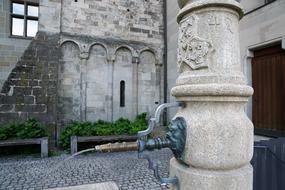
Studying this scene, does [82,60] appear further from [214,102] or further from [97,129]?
[214,102]

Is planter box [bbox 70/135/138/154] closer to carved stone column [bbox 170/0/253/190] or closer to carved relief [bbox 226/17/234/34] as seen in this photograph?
carved stone column [bbox 170/0/253/190]

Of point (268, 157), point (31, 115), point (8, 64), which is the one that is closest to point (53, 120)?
point (31, 115)

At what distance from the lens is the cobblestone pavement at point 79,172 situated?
13.0 feet

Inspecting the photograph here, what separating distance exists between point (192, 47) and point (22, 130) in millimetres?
6261

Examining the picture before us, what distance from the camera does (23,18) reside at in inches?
385

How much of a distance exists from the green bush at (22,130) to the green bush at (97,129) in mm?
604

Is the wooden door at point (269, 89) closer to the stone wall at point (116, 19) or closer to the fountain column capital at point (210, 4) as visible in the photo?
the stone wall at point (116, 19)

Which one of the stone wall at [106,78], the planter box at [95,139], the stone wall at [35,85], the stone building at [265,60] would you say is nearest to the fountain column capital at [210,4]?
the stone building at [265,60]

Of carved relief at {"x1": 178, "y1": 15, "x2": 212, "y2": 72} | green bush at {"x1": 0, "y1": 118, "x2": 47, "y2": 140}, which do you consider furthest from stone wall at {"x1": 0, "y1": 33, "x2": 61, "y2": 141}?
carved relief at {"x1": 178, "y1": 15, "x2": 212, "y2": 72}

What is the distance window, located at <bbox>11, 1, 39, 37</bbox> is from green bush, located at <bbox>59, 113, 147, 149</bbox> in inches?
197

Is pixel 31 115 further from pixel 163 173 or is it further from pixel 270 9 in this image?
pixel 270 9

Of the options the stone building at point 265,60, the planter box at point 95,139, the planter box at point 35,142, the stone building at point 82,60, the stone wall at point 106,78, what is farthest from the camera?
the stone wall at point 106,78

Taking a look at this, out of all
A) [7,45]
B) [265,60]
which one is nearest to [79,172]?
[265,60]

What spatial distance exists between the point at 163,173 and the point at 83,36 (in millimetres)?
5462
